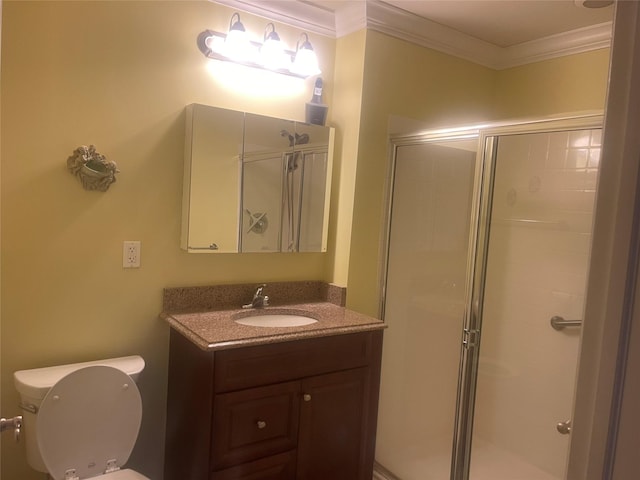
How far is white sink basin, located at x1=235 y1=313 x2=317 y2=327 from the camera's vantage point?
219 centimetres

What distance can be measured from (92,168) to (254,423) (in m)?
1.15

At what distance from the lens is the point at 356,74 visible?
2.37 metres

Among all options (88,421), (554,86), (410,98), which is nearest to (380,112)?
(410,98)

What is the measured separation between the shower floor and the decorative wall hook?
1.98m

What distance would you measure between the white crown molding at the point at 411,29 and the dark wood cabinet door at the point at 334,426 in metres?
1.62

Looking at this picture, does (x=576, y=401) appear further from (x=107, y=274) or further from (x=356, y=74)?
(x=356, y=74)

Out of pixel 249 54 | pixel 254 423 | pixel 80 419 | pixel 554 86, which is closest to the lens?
pixel 80 419

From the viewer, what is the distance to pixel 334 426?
2059 mm

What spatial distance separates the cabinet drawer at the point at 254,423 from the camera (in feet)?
5.82

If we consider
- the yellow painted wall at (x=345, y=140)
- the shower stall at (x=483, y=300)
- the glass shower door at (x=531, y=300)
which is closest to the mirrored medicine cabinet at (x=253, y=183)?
the yellow painted wall at (x=345, y=140)

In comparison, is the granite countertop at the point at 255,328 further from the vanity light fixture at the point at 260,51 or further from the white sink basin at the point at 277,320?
the vanity light fixture at the point at 260,51

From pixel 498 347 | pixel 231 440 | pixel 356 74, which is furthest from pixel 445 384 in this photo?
pixel 356 74

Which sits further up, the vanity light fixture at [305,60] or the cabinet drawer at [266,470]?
the vanity light fixture at [305,60]

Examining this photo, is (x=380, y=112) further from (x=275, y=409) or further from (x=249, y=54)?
(x=275, y=409)
